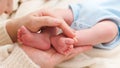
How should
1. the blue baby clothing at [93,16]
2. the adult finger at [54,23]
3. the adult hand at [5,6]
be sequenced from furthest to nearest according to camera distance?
the adult hand at [5,6] < the blue baby clothing at [93,16] < the adult finger at [54,23]

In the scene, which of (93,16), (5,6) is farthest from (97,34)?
(5,6)

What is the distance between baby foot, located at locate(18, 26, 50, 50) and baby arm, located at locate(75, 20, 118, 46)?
10 centimetres

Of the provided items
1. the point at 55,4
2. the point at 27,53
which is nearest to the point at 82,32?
the point at 27,53

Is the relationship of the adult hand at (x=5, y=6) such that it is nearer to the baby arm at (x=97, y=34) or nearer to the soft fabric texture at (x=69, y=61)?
the soft fabric texture at (x=69, y=61)

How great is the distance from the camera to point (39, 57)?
2.29ft

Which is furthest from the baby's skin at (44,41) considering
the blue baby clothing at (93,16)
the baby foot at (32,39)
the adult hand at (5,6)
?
the adult hand at (5,6)

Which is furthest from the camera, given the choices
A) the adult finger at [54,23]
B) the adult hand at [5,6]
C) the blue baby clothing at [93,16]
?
the adult hand at [5,6]

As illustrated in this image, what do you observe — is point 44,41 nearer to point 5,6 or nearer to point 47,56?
point 47,56

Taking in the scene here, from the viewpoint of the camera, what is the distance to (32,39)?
70 cm

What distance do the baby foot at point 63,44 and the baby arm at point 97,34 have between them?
0.04 meters

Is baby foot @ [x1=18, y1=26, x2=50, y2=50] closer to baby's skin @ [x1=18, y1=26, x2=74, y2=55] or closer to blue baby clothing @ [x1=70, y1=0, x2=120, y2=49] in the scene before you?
baby's skin @ [x1=18, y1=26, x2=74, y2=55]

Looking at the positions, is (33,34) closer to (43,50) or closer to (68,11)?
(43,50)

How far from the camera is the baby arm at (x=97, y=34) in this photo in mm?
730

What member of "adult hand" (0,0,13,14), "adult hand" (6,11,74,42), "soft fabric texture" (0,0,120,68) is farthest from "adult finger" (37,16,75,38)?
"adult hand" (0,0,13,14)
